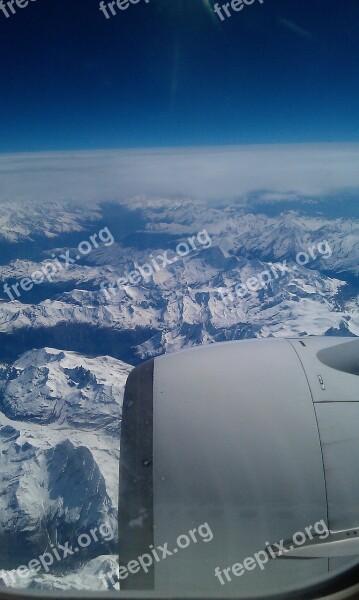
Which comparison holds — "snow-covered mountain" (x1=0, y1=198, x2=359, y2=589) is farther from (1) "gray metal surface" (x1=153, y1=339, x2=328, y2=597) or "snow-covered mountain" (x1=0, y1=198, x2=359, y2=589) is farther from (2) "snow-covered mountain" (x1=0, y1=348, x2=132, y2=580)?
(1) "gray metal surface" (x1=153, y1=339, x2=328, y2=597)

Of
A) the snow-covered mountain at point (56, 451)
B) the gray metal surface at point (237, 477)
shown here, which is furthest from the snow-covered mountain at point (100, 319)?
the gray metal surface at point (237, 477)

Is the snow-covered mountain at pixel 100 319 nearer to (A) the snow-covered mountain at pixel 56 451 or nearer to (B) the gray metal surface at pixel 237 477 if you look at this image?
(A) the snow-covered mountain at pixel 56 451

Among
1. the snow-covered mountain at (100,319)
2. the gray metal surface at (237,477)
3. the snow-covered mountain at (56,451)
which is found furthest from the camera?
the snow-covered mountain at (100,319)

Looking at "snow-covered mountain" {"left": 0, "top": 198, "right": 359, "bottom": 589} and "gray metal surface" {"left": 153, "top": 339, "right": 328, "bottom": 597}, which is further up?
"gray metal surface" {"left": 153, "top": 339, "right": 328, "bottom": 597}

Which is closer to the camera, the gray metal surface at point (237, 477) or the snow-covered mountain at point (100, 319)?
the gray metal surface at point (237, 477)

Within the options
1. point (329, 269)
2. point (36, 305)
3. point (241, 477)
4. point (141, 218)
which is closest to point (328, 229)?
point (329, 269)

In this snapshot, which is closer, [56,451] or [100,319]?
[56,451]

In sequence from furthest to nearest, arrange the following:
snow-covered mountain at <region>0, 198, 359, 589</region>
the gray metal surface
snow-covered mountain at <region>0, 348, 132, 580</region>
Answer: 1. snow-covered mountain at <region>0, 198, 359, 589</region>
2. snow-covered mountain at <region>0, 348, 132, 580</region>
3. the gray metal surface

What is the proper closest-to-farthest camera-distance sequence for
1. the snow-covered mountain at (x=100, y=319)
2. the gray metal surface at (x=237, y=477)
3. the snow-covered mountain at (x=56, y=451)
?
1. the gray metal surface at (x=237, y=477)
2. the snow-covered mountain at (x=56, y=451)
3. the snow-covered mountain at (x=100, y=319)

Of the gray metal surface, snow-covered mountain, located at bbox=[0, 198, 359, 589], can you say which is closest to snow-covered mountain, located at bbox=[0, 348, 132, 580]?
snow-covered mountain, located at bbox=[0, 198, 359, 589]

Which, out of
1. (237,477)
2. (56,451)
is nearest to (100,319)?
(56,451)

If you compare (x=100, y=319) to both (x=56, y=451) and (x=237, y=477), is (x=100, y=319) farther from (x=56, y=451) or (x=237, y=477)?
(x=237, y=477)

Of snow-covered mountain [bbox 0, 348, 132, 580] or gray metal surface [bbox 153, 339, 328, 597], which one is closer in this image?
gray metal surface [bbox 153, 339, 328, 597]

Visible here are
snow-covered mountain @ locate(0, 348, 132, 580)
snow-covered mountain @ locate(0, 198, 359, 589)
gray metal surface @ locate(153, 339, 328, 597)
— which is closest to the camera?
gray metal surface @ locate(153, 339, 328, 597)
